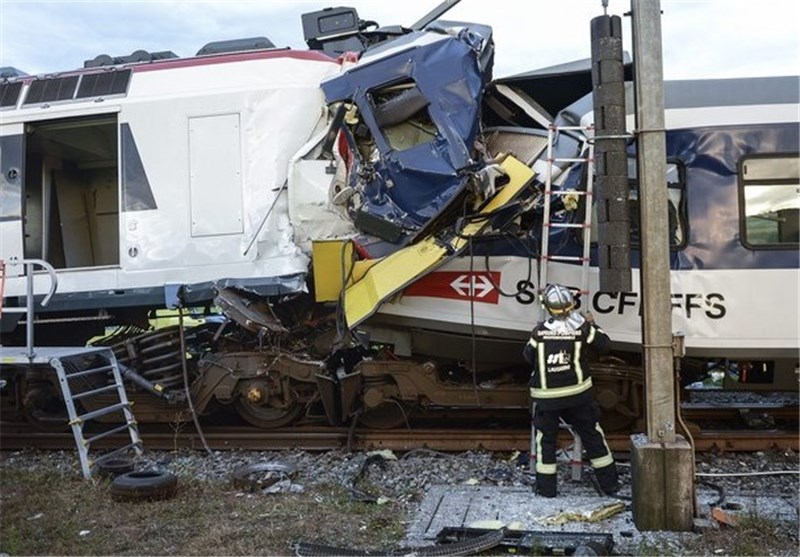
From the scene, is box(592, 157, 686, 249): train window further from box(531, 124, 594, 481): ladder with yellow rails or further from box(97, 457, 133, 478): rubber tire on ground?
box(97, 457, 133, 478): rubber tire on ground

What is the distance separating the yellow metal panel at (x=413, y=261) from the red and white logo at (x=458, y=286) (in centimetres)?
43

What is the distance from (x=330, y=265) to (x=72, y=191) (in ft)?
16.2

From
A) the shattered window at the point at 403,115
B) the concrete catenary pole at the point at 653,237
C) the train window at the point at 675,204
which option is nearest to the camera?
the concrete catenary pole at the point at 653,237

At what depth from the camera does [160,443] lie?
783 centimetres

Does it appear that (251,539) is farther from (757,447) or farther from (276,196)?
(757,447)

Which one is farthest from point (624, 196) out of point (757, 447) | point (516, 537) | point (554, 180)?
point (757, 447)

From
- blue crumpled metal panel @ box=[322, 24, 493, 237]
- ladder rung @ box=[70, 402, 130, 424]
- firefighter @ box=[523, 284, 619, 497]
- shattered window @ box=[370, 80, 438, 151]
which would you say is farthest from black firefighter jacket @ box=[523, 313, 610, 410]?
ladder rung @ box=[70, 402, 130, 424]

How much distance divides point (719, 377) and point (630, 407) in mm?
2264

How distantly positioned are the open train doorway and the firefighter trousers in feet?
17.6

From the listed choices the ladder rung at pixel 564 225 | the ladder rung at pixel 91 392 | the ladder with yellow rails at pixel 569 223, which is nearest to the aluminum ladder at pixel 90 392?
the ladder rung at pixel 91 392

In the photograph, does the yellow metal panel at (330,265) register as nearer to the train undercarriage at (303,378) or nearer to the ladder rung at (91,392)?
the train undercarriage at (303,378)

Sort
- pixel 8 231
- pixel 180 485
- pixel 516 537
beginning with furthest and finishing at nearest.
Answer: pixel 8 231
pixel 180 485
pixel 516 537

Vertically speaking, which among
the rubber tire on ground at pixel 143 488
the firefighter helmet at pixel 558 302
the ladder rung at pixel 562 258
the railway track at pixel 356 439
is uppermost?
the ladder rung at pixel 562 258

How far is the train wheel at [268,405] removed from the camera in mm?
7570
